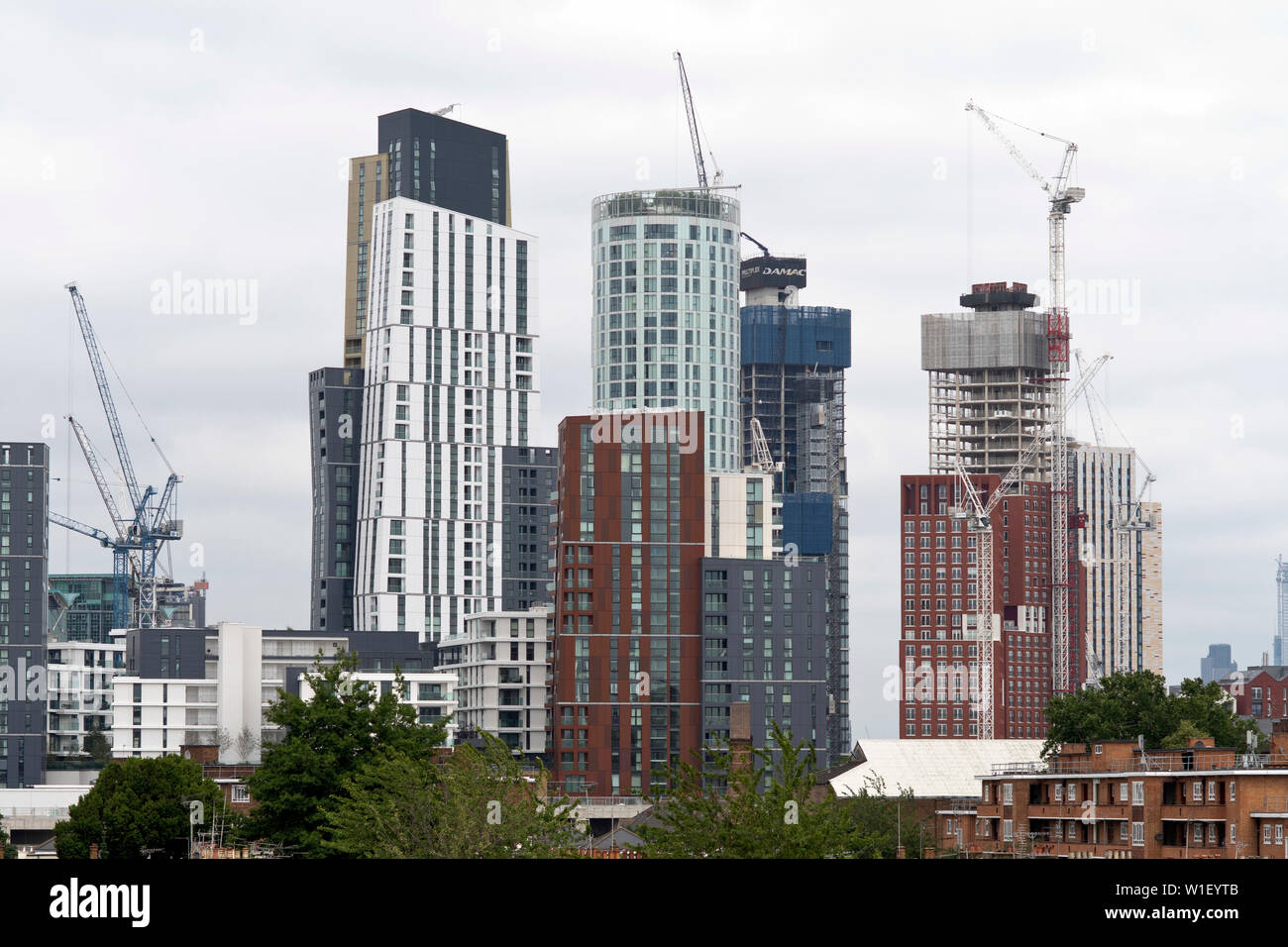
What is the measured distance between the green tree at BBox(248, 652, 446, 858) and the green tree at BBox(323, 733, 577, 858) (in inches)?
418

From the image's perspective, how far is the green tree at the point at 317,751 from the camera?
9519cm

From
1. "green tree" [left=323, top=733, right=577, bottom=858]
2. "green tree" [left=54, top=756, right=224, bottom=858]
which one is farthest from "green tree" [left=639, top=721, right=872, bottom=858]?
"green tree" [left=54, top=756, right=224, bottom=858]

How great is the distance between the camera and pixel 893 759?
193 meters

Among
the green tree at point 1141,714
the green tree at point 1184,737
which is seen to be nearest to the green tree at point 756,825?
the green tree at point 1184,737

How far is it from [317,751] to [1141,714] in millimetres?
84001

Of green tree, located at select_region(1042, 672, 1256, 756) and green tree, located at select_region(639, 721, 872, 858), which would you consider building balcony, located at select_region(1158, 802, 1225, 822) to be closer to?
green tree, located at select_region(1042, 672, 1256, 756)

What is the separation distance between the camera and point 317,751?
97688 mm

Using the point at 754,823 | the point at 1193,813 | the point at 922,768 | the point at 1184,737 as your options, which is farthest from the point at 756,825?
the point at 922,768

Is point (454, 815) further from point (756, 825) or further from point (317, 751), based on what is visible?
point (317, 751)
